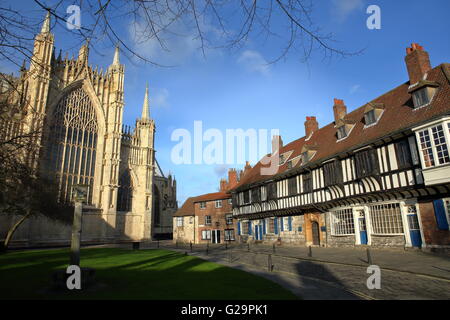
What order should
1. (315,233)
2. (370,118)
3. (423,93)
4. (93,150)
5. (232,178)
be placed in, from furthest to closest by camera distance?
(93,150) → (232,178) → (315,233) → (370,118) → (423,93)

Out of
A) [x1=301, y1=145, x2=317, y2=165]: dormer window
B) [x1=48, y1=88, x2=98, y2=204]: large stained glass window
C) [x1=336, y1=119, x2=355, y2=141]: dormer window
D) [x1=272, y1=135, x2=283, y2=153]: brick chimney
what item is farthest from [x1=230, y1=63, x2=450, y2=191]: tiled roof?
[x1=48, y1=88, x2=98, y2=204]: large stained glass window

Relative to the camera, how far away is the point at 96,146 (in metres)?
41.4

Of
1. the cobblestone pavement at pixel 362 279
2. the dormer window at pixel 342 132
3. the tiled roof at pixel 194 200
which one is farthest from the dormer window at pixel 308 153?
the tiled roof at pixel 194 200

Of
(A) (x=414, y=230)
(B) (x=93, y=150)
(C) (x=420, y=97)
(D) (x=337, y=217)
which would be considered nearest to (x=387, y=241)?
(A) (x=414, y=230)

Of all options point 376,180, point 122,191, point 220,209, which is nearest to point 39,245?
point 122,191

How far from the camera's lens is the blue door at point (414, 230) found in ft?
48.7

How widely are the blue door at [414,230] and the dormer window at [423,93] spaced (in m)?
6.13

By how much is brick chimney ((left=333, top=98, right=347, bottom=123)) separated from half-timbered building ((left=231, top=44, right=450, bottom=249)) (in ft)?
0.27

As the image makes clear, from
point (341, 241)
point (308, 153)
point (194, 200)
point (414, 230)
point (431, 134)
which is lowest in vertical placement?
point (341, 241)

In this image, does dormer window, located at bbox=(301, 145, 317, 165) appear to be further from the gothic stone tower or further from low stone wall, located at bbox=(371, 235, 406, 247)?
the gothic stone tower

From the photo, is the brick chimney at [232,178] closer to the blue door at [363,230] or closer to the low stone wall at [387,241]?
the blue door at [363,230]

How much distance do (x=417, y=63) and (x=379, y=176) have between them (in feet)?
24.8

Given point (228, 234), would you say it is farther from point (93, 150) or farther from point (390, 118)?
point (390, 118)
